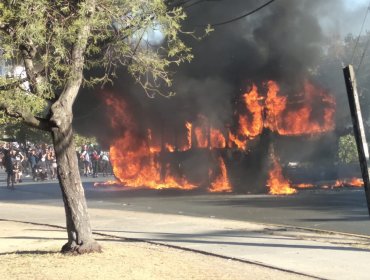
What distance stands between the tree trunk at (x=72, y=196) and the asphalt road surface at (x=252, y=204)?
4.50 m

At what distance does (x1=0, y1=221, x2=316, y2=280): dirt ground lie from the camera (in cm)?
581

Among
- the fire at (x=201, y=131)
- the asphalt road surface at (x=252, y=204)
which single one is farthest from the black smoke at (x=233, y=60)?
the asphalt road surface at (x=252, y=204)

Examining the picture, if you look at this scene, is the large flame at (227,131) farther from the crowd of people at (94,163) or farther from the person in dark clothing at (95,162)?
the crowd of people at (94,163)

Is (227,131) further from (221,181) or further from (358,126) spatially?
(358,126)

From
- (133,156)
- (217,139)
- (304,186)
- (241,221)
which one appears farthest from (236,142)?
(241,221)

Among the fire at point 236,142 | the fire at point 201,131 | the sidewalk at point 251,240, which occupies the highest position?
the fire at point 201,131

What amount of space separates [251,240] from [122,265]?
8.22 ft

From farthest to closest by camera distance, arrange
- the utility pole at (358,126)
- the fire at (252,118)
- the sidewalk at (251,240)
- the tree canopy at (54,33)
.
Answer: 1. the fire at (252,118)
2. the utility pole at (358,126)
3. the sidewalk at (251,240)
4. the tree canopy at (54,33)

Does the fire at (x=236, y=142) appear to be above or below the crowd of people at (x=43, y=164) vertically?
below

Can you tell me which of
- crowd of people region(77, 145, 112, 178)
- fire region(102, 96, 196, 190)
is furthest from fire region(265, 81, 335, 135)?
crowd of people region(77, 145, 112, 178)

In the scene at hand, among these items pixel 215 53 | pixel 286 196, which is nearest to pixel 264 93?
pixel 215 53

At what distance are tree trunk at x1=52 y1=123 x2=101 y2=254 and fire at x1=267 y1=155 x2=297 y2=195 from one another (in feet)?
36.2

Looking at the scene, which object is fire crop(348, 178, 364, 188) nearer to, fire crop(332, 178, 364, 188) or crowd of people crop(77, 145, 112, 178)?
fire crop(332, 178, 364, 188)

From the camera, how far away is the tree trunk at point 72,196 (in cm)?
667
